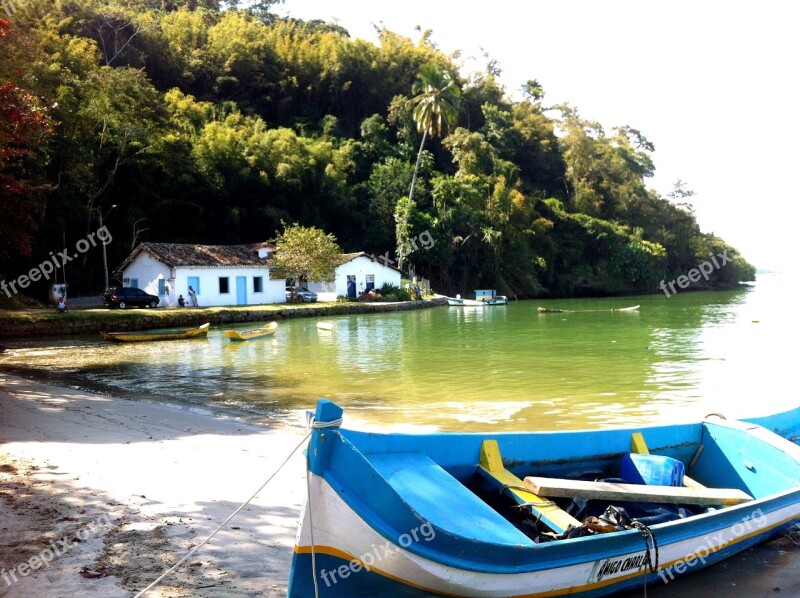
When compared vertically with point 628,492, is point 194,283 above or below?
above

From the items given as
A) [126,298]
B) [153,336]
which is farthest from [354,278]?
[153,336]

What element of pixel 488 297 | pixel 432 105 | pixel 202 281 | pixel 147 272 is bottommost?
pixel 488 297

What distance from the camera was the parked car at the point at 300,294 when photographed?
1692 inches

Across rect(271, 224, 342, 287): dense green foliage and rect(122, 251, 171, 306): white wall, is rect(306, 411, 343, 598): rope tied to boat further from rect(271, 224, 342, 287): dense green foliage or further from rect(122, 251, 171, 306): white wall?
rect(271, 224, 342, 287): dense green foliage

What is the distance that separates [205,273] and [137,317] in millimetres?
8376

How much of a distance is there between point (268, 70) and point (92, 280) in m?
28.5

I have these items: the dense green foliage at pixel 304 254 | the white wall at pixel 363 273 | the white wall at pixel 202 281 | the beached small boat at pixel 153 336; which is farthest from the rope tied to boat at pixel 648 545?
the white wall at pixel 363 273

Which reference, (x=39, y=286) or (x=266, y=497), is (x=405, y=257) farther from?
(x=266, y=497)

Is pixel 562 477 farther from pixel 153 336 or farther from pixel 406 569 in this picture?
pixel 153 336

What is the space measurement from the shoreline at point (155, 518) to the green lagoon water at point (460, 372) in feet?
10.6

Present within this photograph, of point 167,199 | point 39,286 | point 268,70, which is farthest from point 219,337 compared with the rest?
point 268,70

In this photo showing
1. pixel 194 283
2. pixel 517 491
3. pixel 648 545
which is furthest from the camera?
pixel 194 283

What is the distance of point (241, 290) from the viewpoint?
40.3 meters

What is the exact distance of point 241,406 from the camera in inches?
516
